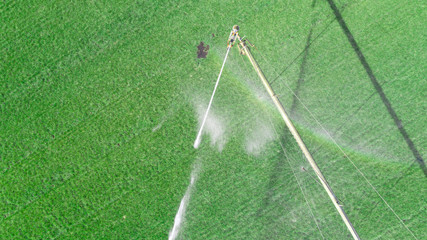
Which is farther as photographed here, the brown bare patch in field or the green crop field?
the brown bare patch in field

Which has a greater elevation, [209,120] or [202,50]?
[202,50]

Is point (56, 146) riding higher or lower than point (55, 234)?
higher

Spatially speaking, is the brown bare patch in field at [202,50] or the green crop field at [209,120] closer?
the green crop field at [209,120]

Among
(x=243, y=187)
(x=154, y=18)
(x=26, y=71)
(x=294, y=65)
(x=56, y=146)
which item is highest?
(x=26, y=71)

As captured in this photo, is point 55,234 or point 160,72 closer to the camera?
point 55,234

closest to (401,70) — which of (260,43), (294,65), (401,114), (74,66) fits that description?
(401,114)

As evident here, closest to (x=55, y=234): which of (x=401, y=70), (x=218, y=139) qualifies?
(x=218, y=139)

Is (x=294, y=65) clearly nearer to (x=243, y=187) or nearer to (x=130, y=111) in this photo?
(x=243, y=187)

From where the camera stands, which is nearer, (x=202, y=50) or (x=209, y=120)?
(x=209, y=120)
